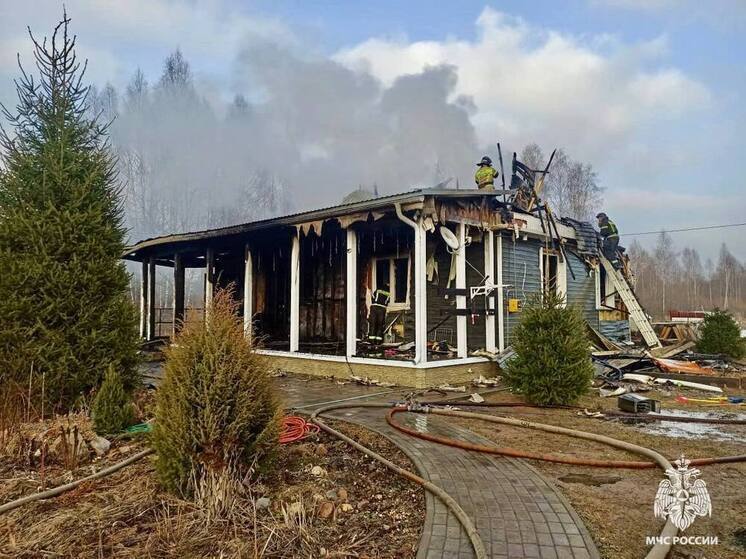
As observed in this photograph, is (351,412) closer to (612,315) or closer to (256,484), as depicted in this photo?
(256,484)

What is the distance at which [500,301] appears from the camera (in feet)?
32.4

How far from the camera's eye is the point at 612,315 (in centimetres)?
1357

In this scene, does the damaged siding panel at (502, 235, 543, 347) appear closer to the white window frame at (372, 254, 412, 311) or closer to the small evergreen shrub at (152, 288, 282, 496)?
the white window frame at (372, 254, 412, 311)

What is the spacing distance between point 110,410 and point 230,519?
252cm

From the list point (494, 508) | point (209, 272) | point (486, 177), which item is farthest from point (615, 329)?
point (494, 508)

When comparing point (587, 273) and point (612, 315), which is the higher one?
point (587, 273)

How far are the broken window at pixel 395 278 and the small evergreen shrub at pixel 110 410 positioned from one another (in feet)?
22.7

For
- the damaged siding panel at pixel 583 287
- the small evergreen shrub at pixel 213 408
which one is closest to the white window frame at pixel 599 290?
the damaged siding panel at pixel 583 287

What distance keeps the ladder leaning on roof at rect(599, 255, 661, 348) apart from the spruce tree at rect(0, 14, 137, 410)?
1228 centimetres

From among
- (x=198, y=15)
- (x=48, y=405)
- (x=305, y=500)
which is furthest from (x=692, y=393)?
(x=198, y=15)

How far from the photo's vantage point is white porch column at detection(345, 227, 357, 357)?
8.89 meters

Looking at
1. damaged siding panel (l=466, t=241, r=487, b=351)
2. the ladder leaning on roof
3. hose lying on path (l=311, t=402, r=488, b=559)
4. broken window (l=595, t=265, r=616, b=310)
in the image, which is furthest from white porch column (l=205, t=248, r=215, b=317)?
broken window (l=595, t=265, r=616, b=310)

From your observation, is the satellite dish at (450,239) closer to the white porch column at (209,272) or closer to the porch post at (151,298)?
the white porch column at (209,272)

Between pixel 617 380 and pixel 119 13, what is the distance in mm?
22399
